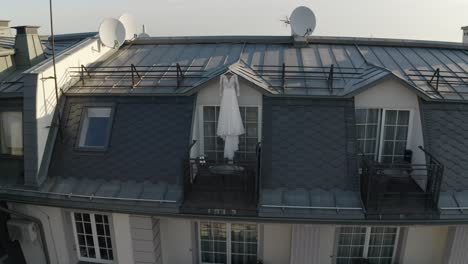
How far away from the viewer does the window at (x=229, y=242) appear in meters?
11.2

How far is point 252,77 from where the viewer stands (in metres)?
11.2

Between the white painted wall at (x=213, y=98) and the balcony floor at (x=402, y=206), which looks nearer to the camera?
the balcony floor at (x=402, y=206)

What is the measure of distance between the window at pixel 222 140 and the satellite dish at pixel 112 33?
22.9 feet

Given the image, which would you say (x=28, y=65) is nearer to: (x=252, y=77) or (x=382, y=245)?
(x=252, y=77)

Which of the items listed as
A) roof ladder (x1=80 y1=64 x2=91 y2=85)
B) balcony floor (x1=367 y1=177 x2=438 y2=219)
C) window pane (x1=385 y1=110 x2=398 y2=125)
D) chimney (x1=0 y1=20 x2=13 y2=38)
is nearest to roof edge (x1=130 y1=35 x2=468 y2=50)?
roof ladder (x1=80 y1=64 x2=91 y2=85)

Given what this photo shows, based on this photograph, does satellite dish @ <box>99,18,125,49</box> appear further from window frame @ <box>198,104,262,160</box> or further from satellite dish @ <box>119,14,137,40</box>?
window frame @ <box>198,104,262,160</box>

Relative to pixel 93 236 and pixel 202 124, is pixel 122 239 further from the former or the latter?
pixel 202 124

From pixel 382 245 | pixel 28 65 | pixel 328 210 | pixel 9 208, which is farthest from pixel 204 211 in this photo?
pixel 28 65

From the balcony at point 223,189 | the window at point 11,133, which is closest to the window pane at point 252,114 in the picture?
the balcony at point 223,189

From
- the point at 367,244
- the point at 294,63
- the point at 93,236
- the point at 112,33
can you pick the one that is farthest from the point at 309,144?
the point at 112,33

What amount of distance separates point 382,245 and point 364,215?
2726 mm

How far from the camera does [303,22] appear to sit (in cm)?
1587

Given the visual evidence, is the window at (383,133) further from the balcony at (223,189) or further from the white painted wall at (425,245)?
the balcony at (223,189)

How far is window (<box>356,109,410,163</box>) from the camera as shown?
10984 millimetres
